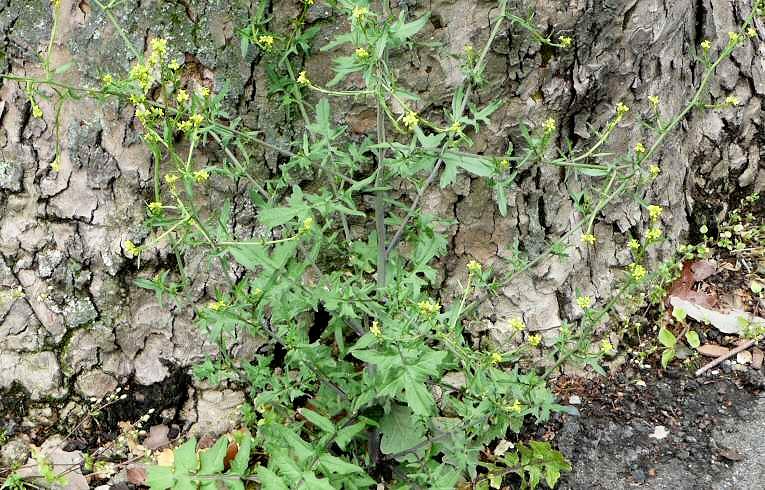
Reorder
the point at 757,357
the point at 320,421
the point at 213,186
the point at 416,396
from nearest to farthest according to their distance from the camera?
the point at 416,396
the point at 320,421
the point at 213,186
the point at 757,357

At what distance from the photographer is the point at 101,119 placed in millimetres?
2730

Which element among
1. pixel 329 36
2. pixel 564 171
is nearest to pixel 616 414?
pixel 564 171

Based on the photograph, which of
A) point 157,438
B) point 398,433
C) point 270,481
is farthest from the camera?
point 157,438

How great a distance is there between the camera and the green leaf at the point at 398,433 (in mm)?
2617

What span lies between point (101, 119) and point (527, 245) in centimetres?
172

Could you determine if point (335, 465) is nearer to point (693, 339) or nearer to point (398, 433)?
point (398, 433)

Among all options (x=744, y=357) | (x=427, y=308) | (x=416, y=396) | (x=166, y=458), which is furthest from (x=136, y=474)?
(x=744, y=357)

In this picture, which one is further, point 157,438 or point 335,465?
point 157,438

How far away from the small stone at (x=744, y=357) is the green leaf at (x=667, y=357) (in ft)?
0.88

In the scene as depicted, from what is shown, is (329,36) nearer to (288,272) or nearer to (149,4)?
(149,4)

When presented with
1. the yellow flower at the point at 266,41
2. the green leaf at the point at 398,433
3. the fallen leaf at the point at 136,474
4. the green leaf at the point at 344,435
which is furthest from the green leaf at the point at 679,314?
the fallen leaf at the point at 136,474

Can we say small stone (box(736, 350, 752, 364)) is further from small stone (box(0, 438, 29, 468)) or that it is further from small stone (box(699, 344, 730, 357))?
small stone (box(0, 438, 29, 468))

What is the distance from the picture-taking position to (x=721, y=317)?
340 centimetres

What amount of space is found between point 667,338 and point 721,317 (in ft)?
0.99
